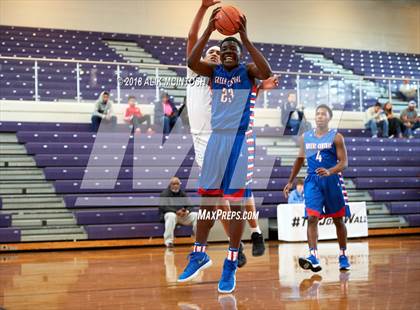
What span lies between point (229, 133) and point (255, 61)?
57 cm

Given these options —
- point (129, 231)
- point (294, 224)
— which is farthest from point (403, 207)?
point (129, 231)

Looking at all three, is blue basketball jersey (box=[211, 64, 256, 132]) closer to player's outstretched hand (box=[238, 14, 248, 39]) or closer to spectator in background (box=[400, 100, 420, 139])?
player's outstretched hand (box=[238, 14, 248, 39])

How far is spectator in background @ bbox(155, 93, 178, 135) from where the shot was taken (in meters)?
12.2

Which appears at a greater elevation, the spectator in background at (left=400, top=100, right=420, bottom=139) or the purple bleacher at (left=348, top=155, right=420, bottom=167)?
the spectator in background at (left=400, top=100, right=420, bottom=139)

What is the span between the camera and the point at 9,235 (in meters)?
10.1

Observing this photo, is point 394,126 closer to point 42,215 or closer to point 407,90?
point 407,90

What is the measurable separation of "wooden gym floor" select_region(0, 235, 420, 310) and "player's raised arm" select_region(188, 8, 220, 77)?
1.65m

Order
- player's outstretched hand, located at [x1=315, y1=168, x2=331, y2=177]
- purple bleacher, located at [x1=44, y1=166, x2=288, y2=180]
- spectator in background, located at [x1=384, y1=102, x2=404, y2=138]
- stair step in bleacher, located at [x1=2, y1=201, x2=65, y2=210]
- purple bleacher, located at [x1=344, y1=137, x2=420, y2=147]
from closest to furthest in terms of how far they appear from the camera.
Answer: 1. player's outstretched hand, located at [x1=315, y1=168, x2=331, y2=177]
2. stair step in bleacher, located at [x1=2, y1=201, x2=65, y2=210]
3. purple bleacher, located at [x1=44, y1=166, x2=288, y2=180]
4. purple bleacher, located at [x1=344, y1=137, x2=420, y2=147]
5. spectator in background, located at [x1=384, y1=102, x2=404, y2=138]

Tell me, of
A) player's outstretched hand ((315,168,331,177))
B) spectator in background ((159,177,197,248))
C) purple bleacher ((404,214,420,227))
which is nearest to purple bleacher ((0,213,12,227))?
spectator in background ((159,177,197,248))

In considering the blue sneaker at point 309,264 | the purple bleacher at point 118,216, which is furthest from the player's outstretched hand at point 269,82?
the purple bleacher at point 118,216

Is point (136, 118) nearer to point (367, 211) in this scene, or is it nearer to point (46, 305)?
point (367, 211)

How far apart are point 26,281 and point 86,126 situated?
7.22 m

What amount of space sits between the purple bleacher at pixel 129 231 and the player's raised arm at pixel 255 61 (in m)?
6.47

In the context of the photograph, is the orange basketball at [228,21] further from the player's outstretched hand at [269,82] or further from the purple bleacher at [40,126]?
the purple bleacher at [40,126]
